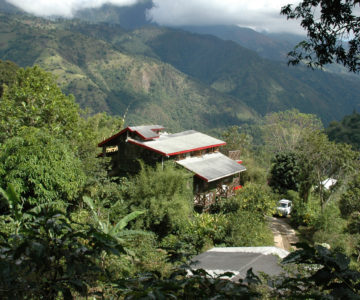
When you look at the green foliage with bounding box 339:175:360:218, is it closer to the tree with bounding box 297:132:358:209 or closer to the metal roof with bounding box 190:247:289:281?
the tree with bounding box 297:132:358:209

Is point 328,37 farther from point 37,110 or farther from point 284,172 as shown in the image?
point 284,172

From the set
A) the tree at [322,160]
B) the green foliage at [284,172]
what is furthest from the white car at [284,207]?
the green foliage at [284,172]

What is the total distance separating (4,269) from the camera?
6.75 ft

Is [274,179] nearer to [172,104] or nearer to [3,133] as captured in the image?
[3,133]

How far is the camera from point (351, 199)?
2130 centimetres

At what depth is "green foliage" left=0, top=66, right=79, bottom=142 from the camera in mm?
19281

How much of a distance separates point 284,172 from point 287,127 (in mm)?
10905

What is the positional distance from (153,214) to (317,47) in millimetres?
11583

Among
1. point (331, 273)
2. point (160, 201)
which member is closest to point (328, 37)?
point (331, 273)

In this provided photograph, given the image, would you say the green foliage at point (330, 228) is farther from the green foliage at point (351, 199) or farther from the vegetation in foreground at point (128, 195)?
the green foliage at point (351, 199)

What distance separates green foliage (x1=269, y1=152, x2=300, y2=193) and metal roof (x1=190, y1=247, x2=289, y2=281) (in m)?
17.5

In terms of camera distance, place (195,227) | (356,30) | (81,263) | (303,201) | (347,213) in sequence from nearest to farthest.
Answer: (81,263) < (356,30) < (195,227) < (347,213) < (303,201)

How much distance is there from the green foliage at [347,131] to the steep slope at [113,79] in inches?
3103

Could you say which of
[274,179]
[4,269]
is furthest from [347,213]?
[4,269]
